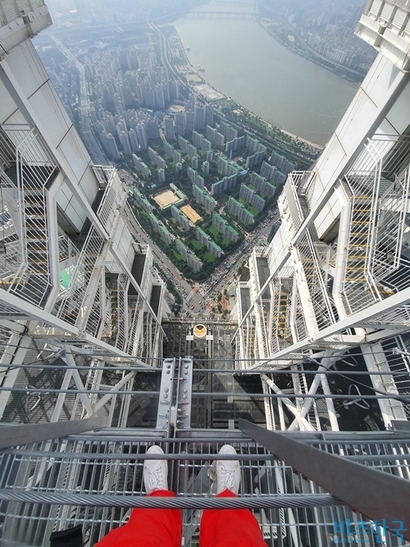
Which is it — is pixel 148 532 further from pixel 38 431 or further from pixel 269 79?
pixel 269 79

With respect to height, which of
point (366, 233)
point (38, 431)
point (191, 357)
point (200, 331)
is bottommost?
point (38, 431)

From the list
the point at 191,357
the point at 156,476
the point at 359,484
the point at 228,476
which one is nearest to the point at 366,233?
the point at 191,357

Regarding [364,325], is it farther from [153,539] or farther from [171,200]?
[171,200]

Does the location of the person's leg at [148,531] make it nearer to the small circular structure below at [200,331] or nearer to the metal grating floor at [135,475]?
the metal grating floor at [135,475]

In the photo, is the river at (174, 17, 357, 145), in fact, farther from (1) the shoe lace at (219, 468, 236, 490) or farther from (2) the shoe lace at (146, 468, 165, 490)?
(2) the shoe lace at (146, 468, 165, 490)

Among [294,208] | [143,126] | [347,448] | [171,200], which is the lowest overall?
[347,448]

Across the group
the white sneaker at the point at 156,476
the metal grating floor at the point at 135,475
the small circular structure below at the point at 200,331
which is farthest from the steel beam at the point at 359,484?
the small circular structure below at the point at 200,331

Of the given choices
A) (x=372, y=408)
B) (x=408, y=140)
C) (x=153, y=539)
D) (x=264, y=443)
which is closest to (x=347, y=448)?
(x=264, y=443)
